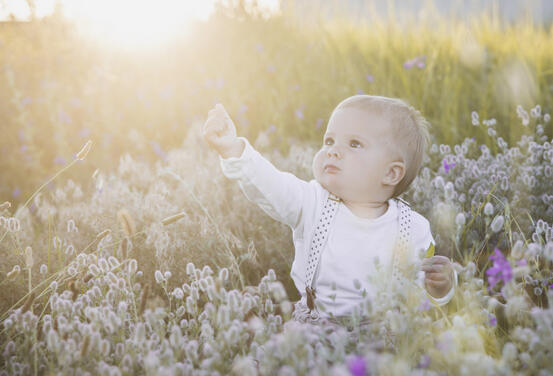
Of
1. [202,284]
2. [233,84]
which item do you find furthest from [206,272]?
[233,84]

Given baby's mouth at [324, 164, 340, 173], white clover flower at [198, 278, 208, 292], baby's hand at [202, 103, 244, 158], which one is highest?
baby's hand at [202, 103, 244, 158]

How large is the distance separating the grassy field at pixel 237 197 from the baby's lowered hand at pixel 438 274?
100mm

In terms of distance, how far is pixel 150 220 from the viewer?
3.07 meters

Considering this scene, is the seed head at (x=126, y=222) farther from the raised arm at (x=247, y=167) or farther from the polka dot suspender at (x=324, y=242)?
the polka dot suspender at (x=324, y=242)

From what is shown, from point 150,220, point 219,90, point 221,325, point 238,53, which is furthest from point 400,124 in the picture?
point 238,53

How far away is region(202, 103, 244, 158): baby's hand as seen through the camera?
2080mm

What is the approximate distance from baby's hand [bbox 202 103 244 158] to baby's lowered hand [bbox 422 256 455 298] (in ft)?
3.08

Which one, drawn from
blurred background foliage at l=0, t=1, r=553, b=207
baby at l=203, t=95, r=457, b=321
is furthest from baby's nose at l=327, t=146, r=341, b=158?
blurred background foliage at l=0, t=1, r=553, b=207

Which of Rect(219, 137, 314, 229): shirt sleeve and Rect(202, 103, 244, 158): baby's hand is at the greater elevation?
Rect(202, 103, 244, 158): baby's hand

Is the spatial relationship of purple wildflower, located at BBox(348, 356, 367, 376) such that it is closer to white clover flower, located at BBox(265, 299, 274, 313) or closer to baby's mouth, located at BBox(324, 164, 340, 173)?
white clover flower, located at BBox(265, 299, 274, 313)

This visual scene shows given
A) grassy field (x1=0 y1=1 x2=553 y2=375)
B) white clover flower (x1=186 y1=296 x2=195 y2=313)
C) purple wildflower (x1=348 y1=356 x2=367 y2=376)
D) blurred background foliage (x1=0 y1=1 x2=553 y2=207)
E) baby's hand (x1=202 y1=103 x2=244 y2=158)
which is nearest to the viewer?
purple wildflower (x1=348 y1=356 x2=367 y2=376)

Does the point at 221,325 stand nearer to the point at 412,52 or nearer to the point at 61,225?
the point at 61,225

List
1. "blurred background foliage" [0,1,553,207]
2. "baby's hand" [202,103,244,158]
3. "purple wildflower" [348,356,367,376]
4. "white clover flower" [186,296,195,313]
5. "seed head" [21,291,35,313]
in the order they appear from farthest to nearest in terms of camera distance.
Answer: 1. "blurred background foliage" [0,1,553,207]
2. "baby's hand" [202,103,244,158]
3. "white clover flower" [186,296,195,313]
4. "seed head" [21,291,35,313]
5. "purple wildflower" [348,356,367,376]

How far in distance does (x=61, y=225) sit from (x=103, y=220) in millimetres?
407
